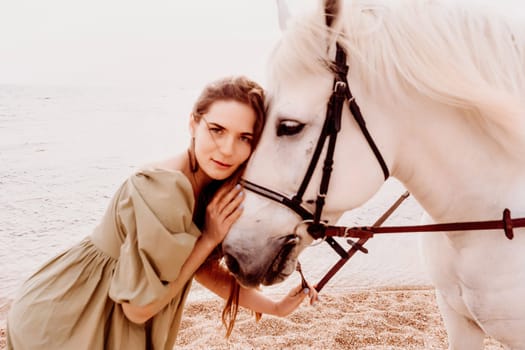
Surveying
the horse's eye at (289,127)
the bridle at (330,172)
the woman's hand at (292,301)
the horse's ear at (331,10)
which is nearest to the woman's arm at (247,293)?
the woman's hand at (292,301)

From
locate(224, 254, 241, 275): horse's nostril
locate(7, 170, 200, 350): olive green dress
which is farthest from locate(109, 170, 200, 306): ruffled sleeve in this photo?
locate(224, 254, 241, 275): horse's nostril

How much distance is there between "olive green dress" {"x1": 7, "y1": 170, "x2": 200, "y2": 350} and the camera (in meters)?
1.33

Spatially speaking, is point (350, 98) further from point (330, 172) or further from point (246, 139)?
point (246, 139)

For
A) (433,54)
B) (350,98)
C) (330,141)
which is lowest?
(330,141)

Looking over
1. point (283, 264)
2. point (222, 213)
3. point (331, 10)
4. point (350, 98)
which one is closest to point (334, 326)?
point (283, 264)

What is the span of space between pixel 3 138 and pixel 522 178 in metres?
12.0

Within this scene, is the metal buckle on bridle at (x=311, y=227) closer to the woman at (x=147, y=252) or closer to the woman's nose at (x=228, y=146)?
the woman at (x=147, y=252)

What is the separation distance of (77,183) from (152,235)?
6944mm

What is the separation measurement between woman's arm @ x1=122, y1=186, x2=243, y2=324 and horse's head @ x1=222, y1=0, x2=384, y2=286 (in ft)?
0.13

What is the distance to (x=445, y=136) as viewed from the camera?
54.8 inches

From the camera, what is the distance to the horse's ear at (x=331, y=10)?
1281mm

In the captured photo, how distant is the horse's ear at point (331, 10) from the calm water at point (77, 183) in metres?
3.76

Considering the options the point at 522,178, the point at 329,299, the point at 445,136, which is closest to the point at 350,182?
the point at 445,136

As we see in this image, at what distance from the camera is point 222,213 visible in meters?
1.46
